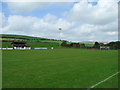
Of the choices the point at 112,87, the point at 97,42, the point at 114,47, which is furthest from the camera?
the point at 97,42

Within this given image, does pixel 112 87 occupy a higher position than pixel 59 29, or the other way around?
pixel 59 29

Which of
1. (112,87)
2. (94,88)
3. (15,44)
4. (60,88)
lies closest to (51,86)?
(60,88)

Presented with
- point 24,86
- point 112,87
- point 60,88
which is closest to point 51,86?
point 60,88

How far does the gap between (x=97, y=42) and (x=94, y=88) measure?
143 metres

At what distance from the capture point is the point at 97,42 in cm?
14550

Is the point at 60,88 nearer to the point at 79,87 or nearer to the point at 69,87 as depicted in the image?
the point at 69,87

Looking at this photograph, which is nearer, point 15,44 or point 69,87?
point 69,87

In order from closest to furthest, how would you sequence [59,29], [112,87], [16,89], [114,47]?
[16,89] → [112,87] → [114,47] → [59,29]

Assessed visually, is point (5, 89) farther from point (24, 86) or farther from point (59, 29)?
point (59, 29)

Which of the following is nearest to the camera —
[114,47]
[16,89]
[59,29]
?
[16,89]

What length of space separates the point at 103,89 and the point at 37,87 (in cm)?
328

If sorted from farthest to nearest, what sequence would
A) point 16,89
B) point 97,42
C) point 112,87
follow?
point 97,42
point 112,87
point 16,89

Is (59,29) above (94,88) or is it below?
above

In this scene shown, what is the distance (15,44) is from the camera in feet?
287
